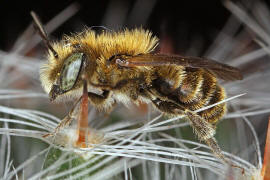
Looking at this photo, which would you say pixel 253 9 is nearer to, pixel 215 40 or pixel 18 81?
pixel 215 40

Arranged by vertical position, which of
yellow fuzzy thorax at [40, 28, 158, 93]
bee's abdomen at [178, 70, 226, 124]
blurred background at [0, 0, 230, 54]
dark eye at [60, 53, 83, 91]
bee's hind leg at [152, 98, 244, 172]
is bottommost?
bee's hind leg at [152, 98, 244, 172]

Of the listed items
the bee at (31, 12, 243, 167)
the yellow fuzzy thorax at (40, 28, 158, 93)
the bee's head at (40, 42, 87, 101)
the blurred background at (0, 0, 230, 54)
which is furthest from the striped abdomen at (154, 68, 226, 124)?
the blurred background at (0, 0, 230, 54)

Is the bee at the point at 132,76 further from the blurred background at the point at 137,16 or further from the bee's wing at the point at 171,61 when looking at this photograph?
the blurred background at the point at 137,16

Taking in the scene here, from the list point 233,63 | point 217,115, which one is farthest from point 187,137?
point 233,63

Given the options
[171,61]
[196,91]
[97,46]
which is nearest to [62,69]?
[97,46]

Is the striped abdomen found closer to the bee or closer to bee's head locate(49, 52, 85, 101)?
the bee

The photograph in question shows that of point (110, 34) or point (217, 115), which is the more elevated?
point (110, 34)
